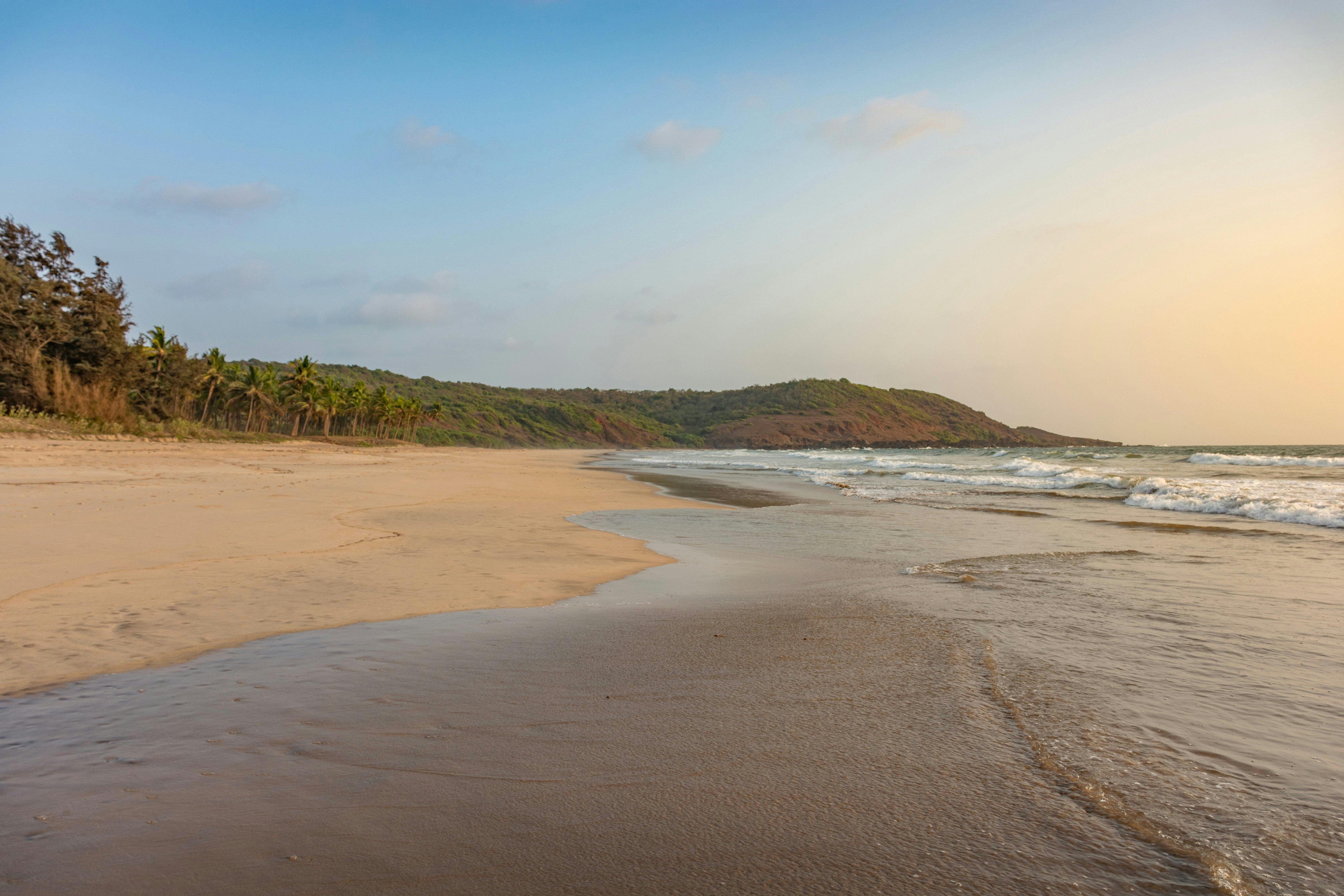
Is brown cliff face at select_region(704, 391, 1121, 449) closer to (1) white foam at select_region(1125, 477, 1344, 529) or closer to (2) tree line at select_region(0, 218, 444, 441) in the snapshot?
(2) tree line at select_region(0, 218, 444, 441)

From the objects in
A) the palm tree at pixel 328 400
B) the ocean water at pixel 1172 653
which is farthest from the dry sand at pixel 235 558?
the palm tree at pixel 328 400

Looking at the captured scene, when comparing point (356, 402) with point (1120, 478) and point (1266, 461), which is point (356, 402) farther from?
point (1266, 461)

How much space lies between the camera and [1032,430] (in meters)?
175

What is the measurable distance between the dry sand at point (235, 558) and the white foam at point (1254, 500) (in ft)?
40.4

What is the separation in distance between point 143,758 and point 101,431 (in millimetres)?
37019

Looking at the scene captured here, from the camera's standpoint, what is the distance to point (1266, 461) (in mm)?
40688

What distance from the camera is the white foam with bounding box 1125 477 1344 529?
14531 mm

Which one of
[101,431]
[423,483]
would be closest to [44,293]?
[101,431]

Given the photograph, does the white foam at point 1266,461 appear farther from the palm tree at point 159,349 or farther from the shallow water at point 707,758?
the palm tree at point 159,349

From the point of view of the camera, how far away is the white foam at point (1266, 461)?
37812mm

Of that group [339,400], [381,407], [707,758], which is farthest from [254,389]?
[707,758]

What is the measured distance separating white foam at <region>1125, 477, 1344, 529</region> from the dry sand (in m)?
12.3

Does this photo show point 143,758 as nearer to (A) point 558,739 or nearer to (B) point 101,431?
(A) point 558,739

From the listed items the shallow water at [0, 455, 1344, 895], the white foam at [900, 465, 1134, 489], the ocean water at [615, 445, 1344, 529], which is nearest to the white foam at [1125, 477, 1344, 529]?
the ocean water at [615, 445, 1344, 529]
